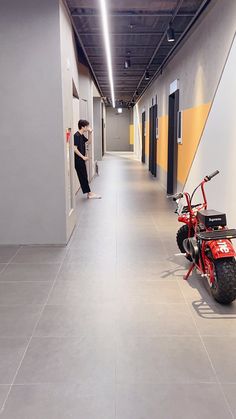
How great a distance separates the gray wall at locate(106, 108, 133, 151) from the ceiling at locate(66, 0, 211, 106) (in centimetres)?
1938

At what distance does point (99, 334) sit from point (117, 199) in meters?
5.62

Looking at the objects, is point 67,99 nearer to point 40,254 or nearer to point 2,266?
point 40,254

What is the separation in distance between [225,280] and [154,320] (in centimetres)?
61

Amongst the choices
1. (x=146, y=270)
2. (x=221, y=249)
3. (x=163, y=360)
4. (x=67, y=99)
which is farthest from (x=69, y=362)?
(x=67, y=99)

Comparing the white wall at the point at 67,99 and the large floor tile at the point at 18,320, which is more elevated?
the white wall at the point at 67,99

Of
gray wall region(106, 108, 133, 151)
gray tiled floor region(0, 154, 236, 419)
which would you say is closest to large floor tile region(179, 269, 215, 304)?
gray tiled floor region(0, 154, 236, 419)

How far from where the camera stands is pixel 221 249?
3.27 metres

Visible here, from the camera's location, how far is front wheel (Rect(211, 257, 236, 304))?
319 centimetres

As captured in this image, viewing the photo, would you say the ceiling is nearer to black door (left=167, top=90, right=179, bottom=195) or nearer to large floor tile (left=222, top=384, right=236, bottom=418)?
black door (left=167, top=90, right=179, bottom=195)

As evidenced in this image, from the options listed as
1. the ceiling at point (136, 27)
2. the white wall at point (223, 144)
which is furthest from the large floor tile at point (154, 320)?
the ceiling at point (136, 27)

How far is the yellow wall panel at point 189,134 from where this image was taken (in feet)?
18.9

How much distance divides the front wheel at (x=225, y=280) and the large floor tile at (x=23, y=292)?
1.36m

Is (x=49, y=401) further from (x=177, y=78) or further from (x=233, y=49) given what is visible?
(x=177, y=78)

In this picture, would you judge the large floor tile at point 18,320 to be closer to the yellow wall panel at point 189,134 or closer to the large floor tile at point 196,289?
the large floor tile at point 196,289
